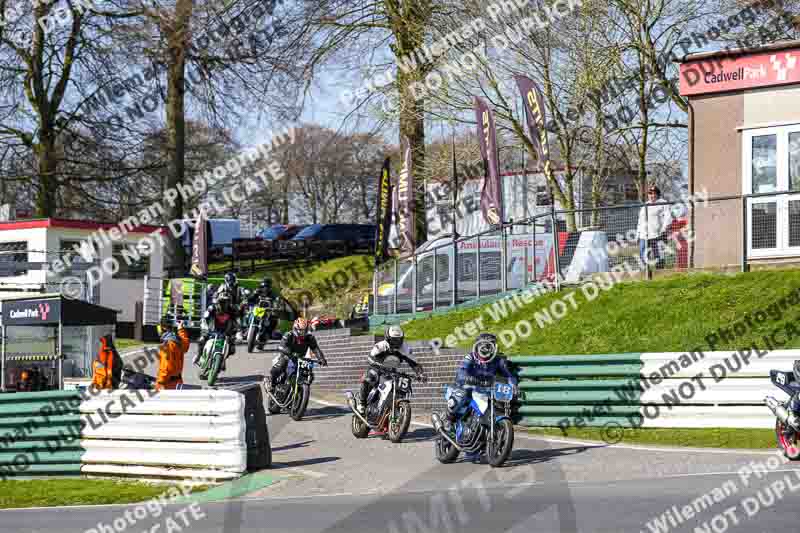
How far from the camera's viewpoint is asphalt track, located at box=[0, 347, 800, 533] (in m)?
9.56

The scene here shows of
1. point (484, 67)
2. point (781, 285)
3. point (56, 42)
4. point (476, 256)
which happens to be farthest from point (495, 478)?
point (56, 42)

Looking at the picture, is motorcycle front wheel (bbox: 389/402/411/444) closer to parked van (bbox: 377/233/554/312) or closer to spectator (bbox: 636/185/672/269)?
spectator (bbox: 636/185/672/269)

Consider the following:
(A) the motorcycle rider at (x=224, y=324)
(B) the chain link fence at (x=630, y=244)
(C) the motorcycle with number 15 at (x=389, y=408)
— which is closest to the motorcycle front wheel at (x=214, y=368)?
(A) the motorcycle rider at (x=224, y=324)

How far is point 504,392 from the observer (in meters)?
13.3

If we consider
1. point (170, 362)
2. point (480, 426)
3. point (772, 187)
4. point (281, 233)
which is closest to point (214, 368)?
point (170, 362)

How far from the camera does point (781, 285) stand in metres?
17.6

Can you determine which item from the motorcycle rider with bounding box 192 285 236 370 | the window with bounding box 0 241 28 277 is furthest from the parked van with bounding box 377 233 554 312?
the window with bounding box 0 241 28 277

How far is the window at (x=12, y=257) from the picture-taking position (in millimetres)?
34453

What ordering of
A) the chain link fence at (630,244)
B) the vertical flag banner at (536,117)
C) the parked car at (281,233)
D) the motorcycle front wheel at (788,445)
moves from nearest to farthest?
the motorcycle front wheel at (788,445), the chain link fence at (630,244), the vertical flag banner at (536,117), the parked car at (281,233)

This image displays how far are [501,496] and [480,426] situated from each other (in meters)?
2.40

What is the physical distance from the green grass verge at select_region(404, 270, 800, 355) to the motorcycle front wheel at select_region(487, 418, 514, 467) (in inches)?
192

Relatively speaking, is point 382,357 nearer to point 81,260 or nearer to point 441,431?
point 441,431

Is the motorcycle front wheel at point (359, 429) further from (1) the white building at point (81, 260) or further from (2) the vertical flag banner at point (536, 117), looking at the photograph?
(1) the white building at point (81, 260)

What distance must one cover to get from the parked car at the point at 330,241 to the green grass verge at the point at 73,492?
116 feet
